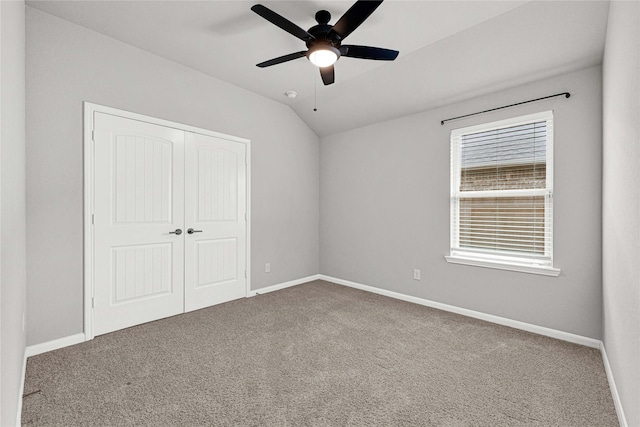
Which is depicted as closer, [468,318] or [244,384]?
[244,384]

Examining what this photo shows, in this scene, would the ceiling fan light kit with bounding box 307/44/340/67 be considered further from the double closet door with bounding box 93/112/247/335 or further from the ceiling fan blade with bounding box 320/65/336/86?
the double closet door with bounding box 93/112/247/335

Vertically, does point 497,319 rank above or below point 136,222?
below

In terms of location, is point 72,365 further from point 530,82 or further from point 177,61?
point 530,82

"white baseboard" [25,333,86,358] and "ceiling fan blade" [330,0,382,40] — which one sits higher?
"ceiling fan blade" [330,0,382,40]

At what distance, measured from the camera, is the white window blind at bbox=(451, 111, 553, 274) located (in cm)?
293

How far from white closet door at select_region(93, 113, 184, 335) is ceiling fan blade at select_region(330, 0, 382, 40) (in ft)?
7.11

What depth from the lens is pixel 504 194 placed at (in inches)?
125

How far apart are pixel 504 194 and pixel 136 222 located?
3842 millimetres

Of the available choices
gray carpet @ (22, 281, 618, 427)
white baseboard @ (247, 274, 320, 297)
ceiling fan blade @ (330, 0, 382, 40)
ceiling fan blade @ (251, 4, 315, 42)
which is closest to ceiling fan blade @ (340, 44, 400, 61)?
ceiling fan blade @ (330, 0, 382, 40)

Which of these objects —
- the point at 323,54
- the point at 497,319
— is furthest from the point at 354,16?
the point at 497,319

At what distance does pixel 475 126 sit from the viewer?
3344 millimetres

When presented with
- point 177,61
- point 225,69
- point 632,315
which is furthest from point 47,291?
point 632,315

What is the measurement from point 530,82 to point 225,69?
3.22m

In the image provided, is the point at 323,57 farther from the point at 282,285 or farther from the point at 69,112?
the point at 282,285
